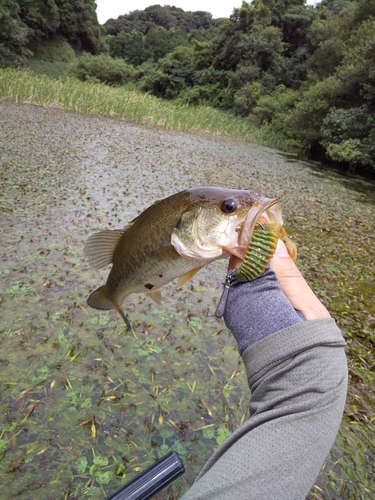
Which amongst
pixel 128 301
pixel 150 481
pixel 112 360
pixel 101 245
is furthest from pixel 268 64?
pixel 150 481

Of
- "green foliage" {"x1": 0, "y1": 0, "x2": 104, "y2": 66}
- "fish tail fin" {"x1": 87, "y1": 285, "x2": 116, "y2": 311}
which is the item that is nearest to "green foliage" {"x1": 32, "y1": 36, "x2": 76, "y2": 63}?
"green foliage" {"x1": 0, "y1": 0, "x2": 104, "y2": 66}

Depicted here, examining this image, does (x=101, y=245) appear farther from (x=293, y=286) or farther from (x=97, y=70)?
(x=97, y=70)

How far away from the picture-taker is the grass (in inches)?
547

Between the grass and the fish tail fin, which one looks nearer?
the fish tail fin

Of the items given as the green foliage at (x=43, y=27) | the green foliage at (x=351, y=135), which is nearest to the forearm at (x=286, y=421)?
the green foliage at (x=351, y=135)

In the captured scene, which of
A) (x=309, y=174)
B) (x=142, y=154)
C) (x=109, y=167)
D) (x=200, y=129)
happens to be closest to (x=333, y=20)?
(x=200, y=129)

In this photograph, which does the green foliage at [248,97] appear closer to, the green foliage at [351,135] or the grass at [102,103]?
the grass at [102,103]

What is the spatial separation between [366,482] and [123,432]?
130 centimetres

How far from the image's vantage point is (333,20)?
71.3ft

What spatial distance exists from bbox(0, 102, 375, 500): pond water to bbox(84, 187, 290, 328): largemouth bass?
97 centimetres

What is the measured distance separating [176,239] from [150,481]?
0.71m

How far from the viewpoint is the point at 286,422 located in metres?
0.84

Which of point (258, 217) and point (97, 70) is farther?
point (97, 70)

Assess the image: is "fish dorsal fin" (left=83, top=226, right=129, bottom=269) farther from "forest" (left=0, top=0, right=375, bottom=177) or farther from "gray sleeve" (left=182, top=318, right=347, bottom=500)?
"forest" (left=0, top=0, right=375, bottom=177)
